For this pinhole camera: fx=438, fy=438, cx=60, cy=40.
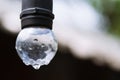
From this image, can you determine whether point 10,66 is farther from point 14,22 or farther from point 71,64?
point 71,64

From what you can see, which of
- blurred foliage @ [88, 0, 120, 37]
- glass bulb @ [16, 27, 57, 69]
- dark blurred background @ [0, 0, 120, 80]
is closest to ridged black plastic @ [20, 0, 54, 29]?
glass bulb @ [16, 27, 57, 69]

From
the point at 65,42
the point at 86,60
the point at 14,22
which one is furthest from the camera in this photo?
the point at 86,60

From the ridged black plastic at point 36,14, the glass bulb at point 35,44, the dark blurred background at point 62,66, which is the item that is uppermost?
the ridged black plastic at point 36,14

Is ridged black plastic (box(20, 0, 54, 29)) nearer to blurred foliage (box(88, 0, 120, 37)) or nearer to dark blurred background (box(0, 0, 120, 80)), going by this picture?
dark blurred background (box(0, 0, 120, 80))

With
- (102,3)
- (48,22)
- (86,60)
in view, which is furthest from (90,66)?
(48,22)

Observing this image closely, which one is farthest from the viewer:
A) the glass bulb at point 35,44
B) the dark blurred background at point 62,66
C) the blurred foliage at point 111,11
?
the blurred foliage at point 111,11

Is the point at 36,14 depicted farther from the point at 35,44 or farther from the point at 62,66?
the point at 62,66

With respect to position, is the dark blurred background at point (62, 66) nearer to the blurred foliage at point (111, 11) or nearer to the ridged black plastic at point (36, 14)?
the blurred foliage at point (111, 11)

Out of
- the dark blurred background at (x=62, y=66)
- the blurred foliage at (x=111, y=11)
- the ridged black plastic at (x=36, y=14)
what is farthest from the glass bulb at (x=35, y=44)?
the blurred foliage at (x=111, y=11)
